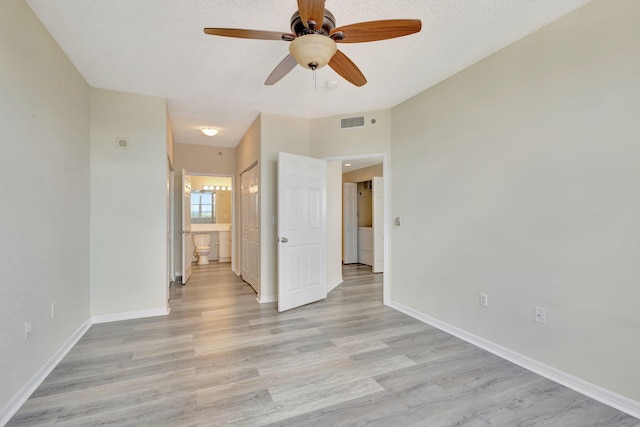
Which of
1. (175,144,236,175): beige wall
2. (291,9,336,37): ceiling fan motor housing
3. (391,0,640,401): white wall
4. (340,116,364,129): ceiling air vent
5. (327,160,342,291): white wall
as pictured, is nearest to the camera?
(291,9,336,37): ceiling fan motor housing

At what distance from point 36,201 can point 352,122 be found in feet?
11.2

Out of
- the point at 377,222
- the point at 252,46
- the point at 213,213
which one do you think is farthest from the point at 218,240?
the point at 252,46

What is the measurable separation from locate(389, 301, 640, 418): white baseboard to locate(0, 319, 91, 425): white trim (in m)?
3.47

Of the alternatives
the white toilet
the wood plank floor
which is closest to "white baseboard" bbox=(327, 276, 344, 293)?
the wood plank floor

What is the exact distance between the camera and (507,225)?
2.50 metres

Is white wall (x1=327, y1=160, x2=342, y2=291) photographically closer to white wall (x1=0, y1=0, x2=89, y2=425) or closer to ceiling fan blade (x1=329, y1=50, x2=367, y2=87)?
ceiling fan blade (x1=329, y1=50, x2=367, y2=87)

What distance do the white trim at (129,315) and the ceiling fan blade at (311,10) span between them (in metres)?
3.54

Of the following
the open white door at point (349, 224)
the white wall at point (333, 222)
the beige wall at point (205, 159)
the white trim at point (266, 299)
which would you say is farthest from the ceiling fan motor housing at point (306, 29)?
the open white door at point (349, 224)

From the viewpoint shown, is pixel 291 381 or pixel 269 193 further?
pixel 269 193

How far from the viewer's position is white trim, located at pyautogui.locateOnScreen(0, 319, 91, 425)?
5.67ft

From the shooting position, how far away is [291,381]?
2.15m

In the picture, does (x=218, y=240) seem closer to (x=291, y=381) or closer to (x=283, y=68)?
(x=291, y=381)

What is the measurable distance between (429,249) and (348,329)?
1283mm

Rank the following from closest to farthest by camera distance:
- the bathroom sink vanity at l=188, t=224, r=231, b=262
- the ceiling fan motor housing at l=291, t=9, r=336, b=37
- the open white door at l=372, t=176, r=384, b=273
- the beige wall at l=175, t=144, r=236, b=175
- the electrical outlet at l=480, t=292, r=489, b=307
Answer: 1. the ceiling fan motor housing at l=291, t=9, r=336, b=37
2. the electrical outlet at l=480, t=292, r=489, b=307
3. the beige wall at l=175, t=144, r=236, b=175
4. the open white door at l=372, t=176, r=384, b=273
5. the bathroom sink vanity at l=188, t=224, r=231, b=262
